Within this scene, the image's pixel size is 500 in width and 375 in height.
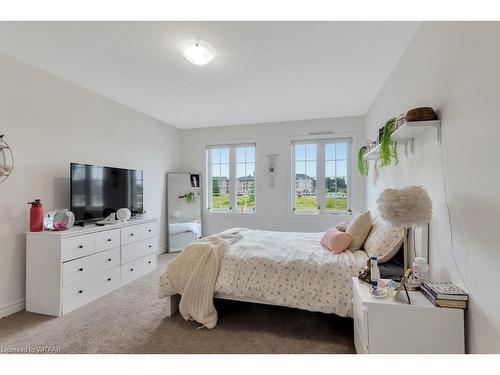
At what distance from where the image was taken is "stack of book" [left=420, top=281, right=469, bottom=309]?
1328mm

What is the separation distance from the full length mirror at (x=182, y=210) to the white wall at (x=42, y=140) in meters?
1.11

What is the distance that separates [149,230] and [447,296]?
343 cm

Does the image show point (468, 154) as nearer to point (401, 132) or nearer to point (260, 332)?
point (401, 132)

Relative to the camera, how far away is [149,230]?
3.64 meters

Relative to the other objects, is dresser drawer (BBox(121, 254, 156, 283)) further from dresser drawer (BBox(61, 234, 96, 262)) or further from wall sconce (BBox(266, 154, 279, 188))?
wall sconce (BBox(266, 154, 279, 188))

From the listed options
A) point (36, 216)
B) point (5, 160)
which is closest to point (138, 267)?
point (36, 216)

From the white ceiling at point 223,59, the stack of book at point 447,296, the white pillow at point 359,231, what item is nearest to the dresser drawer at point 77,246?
the white ceiling at point 223,59

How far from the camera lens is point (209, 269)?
2.25 metres

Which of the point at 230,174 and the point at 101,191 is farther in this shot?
the point at 230,174

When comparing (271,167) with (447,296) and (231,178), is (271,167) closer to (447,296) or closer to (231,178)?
(231,178)

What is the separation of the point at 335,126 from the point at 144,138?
3.37 m

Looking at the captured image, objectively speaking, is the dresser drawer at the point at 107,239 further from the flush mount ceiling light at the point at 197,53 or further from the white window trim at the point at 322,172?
the white window trim at the point at 322,172

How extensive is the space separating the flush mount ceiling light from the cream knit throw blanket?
5.68 feet
